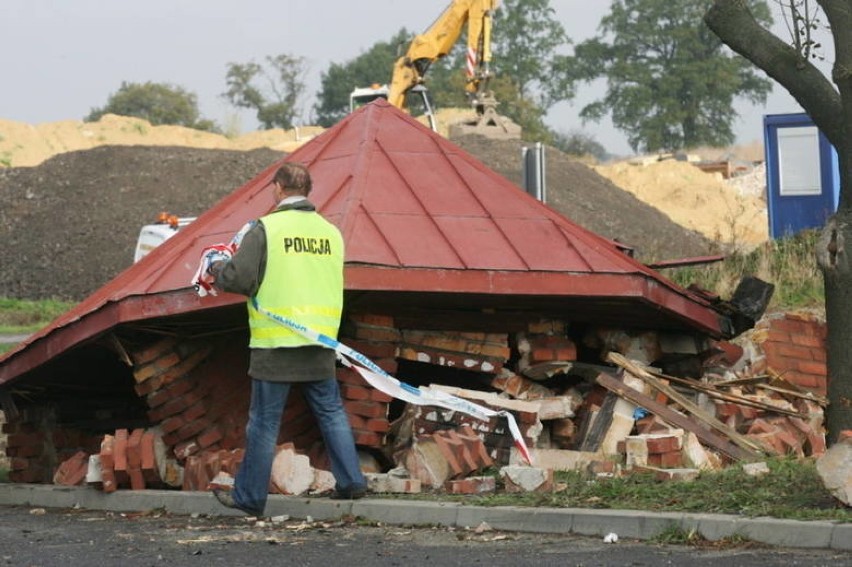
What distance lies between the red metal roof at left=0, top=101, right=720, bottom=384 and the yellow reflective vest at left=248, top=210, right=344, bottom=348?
101cm

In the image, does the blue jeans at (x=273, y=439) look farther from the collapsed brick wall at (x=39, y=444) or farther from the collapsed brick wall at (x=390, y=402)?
the collapsed brick wall at (x=39, y=444)

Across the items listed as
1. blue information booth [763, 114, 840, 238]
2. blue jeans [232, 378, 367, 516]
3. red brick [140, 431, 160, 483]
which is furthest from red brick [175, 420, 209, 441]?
blue information booth [763, 114, 840, 238]

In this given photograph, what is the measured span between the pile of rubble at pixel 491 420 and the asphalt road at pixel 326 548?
38.3 inches

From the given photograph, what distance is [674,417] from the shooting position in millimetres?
10805

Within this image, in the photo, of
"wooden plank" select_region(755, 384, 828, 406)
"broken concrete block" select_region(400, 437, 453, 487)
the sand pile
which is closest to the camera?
"broken concrete block" select_region(400, 437, 453, 487)

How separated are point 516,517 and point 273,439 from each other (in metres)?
1.55

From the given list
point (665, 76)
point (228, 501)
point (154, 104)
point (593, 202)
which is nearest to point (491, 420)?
point (228, 501)

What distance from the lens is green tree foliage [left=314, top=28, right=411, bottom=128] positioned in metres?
90.1

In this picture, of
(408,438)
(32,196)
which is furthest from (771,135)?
(32,196)

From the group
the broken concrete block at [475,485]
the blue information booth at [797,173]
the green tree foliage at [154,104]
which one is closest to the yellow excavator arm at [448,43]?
the blue information booth at [797,173]

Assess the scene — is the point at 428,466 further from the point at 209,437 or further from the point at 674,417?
the point at 209,437

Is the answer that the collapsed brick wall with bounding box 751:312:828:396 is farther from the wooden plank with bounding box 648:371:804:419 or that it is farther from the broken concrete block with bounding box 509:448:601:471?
the broken concrete block with bounding box 509:448:601:471

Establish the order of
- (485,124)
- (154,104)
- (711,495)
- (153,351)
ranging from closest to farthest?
(711,495)
(153,351)
(485,124)
(154,104)

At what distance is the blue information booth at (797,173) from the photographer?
23.8 metres
